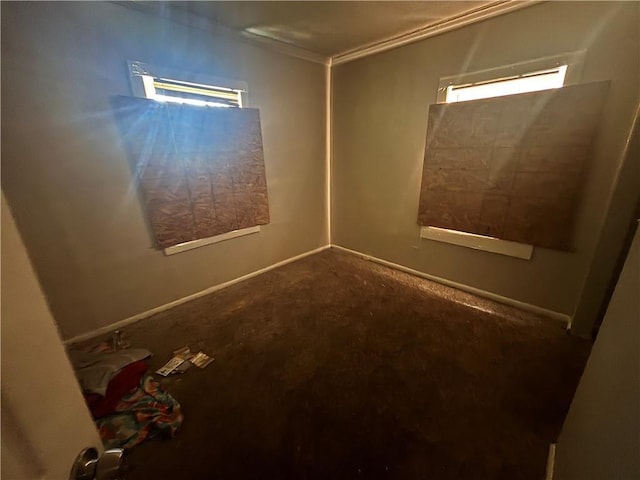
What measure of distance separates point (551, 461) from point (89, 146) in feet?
10.3

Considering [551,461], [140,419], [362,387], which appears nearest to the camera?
[551,461]

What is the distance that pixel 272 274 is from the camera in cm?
306

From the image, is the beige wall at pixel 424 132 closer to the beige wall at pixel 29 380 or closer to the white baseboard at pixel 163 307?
the white baseboard at pixel 163 307

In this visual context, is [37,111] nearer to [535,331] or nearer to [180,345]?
[180,345]

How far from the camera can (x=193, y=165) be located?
229 cm

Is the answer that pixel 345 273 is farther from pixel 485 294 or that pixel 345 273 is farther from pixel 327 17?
pixel 327 17

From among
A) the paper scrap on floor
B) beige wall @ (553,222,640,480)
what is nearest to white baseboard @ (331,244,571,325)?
beige wall @ (553,222,640,480)

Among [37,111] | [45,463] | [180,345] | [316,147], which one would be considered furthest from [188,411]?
[316,147]

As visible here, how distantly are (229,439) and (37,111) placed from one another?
87.1 inches

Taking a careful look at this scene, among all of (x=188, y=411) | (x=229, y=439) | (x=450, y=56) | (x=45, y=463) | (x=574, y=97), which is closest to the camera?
(x=45, y=463)

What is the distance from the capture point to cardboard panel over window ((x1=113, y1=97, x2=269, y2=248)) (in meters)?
2.02

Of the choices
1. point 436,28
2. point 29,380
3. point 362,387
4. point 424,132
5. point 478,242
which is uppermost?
point 436,28

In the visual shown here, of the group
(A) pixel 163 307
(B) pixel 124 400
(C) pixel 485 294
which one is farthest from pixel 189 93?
(C) pixel 485 294

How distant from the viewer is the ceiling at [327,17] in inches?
75.2
